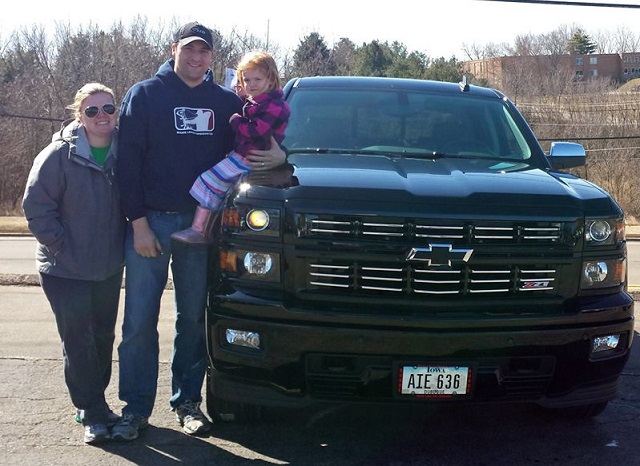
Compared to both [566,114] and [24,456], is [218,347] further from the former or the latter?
[566,114]

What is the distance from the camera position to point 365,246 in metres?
3.49

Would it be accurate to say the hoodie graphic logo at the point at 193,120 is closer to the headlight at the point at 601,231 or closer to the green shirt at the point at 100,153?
the green shirt at the point at 100,153

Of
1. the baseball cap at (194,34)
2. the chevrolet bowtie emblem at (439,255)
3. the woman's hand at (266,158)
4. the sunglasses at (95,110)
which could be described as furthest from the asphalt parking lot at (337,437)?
the baseball cap at (194,34)

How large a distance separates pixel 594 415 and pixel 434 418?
0.85 metres

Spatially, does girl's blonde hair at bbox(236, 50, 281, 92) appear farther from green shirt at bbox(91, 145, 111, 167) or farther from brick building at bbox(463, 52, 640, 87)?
brick building at bbox(463, 52, 640, 87)

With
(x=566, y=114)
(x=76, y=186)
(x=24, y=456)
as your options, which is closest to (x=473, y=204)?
(x=76, y=186)

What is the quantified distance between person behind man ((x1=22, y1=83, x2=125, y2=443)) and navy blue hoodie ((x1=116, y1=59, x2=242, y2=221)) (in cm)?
13

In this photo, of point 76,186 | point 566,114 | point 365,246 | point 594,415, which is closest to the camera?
point 365,246

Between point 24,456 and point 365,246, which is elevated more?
point 365,246

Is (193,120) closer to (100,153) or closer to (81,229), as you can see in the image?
(100,153)

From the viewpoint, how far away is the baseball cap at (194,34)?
3951 mm

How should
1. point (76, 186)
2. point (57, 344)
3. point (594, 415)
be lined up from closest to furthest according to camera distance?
point (76, 186), point (594, 415), point (57, 344)

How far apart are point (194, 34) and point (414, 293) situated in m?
1.67

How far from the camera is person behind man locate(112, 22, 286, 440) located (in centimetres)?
389
